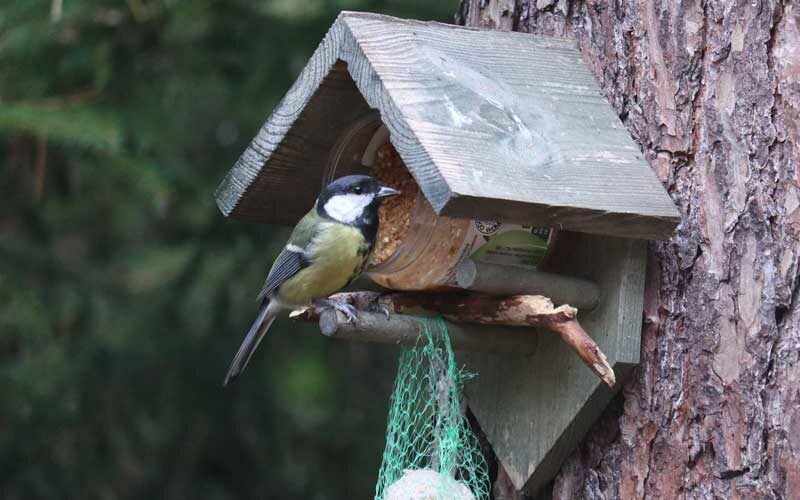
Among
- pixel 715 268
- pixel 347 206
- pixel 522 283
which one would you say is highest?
pixel 715 268

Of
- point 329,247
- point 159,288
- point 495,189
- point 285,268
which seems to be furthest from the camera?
point 159,288

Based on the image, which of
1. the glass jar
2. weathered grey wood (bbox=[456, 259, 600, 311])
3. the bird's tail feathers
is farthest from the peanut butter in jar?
the bird's tail feathers

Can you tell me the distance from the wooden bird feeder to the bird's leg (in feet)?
0.11

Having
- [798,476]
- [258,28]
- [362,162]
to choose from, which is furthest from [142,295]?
[798,476]

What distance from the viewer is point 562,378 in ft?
8.23

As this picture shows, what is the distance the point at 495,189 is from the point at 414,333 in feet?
1.81

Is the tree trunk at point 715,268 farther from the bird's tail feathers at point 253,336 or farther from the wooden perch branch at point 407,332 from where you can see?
the bird's tail feathers at point 253,336

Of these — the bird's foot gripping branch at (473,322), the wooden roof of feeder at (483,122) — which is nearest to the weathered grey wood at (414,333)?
the bird's foot gripping branch at (473,322)

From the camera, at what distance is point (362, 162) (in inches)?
112

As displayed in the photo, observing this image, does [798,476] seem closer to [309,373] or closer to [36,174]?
[309,373]

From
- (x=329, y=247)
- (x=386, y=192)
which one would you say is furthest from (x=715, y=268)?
(x=329, y=247)

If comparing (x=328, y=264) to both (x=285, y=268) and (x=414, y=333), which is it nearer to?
(x=285, y=268)

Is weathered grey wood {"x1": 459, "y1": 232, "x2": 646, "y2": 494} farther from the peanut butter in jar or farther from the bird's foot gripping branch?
the peanut butter in jar

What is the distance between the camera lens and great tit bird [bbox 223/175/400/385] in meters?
2.69
